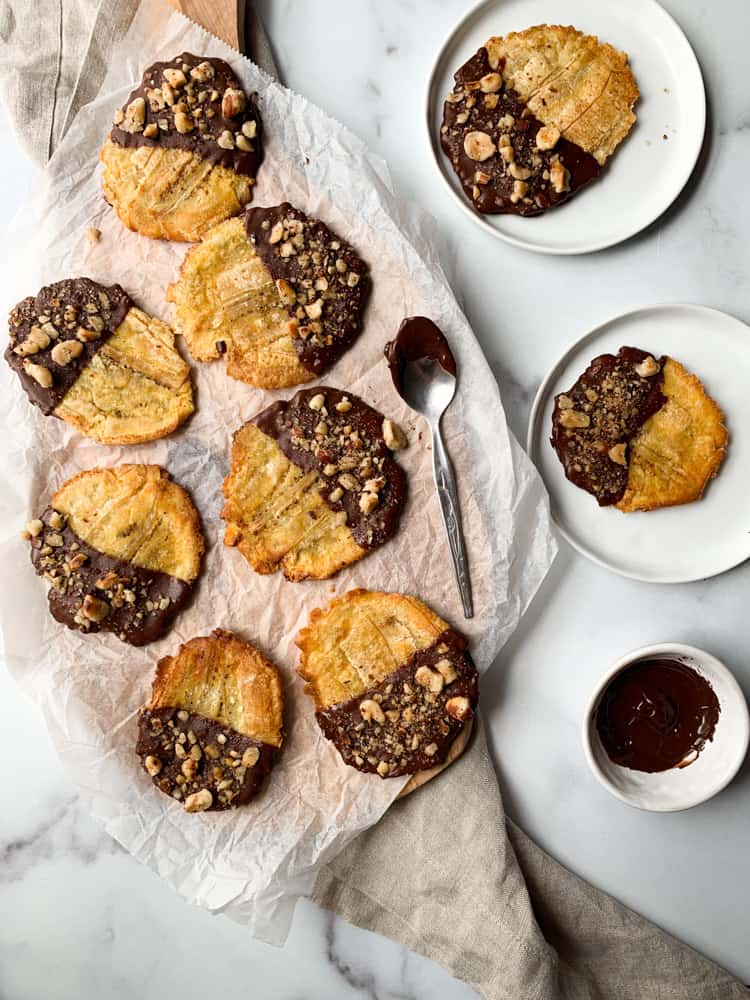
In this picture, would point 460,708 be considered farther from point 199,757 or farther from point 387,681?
point 199,757

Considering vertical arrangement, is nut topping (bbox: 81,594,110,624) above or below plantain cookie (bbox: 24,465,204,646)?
below

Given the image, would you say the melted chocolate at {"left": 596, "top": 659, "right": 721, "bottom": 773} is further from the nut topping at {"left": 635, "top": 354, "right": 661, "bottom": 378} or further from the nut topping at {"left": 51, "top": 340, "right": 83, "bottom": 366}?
the nut topping at {"left": 51, "top": 340, "right": 83, "bottom": 366}

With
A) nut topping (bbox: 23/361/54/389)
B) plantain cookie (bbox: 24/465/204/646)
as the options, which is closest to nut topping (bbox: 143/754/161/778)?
plantain cookie (bbox: 24/465/204/646)

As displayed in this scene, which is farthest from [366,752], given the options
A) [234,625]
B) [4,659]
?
[4,659]

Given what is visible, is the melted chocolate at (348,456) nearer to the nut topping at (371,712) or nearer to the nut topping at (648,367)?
the nut topping at (371,712)

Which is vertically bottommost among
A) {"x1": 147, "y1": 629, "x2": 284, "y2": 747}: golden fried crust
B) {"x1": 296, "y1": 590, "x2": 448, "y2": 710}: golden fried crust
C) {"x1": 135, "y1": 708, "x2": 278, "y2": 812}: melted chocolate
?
{"x1": 135, "y1": 708, "x2": 278, "y2": 812}: melted chocolate

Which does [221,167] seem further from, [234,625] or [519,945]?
[519,945]
